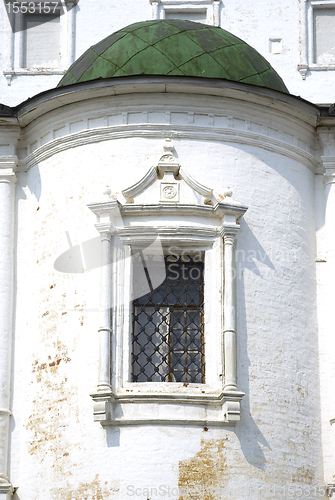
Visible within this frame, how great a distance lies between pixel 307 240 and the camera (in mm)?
15453

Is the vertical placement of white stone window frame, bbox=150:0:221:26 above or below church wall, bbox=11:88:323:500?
above

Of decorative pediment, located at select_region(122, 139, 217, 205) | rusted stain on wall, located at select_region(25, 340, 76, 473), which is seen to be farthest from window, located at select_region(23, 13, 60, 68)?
rusted stain on wall, located at select_region(25, 340, 76, 473)

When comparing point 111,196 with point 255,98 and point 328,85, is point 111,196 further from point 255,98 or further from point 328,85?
point 328,85

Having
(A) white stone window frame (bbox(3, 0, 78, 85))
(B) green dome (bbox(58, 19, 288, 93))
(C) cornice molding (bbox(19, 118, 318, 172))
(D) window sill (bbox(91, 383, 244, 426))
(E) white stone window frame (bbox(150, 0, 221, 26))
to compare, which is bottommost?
(D) window sill (bbox(91, 383, 244, 426))

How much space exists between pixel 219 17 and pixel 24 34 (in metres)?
3.27

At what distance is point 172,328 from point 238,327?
850 mm

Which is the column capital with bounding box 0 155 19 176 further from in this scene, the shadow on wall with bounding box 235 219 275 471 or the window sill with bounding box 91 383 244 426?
the window sill with bounding box 91 383 244 426

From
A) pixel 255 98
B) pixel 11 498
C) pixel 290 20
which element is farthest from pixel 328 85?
pixel 11 498

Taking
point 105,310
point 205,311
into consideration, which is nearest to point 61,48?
point 105,310

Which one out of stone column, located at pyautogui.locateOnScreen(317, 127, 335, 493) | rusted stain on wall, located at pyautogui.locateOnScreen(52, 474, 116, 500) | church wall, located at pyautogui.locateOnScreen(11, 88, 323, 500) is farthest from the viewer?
stone column, located at pyautogui.locateOnScreen(317, 127, 335, 493)

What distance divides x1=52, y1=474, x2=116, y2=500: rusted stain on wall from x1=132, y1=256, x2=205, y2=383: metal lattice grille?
1391mm

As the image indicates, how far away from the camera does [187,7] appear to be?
19297mm

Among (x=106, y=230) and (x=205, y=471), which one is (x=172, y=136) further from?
(x=205, y=471)

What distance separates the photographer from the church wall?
45.6ft
